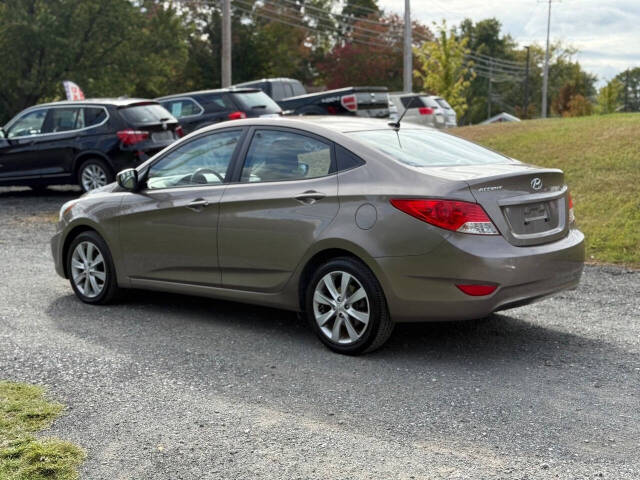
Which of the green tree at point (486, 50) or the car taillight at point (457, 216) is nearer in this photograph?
the car taillight at point (457, 216)

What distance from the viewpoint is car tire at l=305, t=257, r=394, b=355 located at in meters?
5.84

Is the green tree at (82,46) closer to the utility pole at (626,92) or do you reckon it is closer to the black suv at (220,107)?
the black suv at (220,107)

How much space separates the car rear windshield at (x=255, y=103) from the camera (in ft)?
58.6

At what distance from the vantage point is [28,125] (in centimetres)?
1627

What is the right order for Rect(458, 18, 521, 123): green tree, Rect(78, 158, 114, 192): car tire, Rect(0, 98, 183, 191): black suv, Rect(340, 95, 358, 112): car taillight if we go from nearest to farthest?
Rect(0, 98, 183, 191): black suv < Rect(78, 158, 114, 192): car tire < Rect(340, 95, 358, 112): car taillight < Rect(458, 18, 521, 123): green tree

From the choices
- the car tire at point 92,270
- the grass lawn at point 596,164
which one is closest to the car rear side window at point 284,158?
the car tire at point 92,270

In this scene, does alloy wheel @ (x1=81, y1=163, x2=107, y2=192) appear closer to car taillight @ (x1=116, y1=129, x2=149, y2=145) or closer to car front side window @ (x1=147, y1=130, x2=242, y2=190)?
car taillight @ (x1=116, y1=129, x2=149, y2=145)

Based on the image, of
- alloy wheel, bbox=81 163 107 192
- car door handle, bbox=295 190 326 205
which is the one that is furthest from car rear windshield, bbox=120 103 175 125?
car door handle, bbox=295 190 326 205

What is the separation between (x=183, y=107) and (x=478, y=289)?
45.7 feet

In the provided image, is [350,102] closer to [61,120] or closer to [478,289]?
[61,120]

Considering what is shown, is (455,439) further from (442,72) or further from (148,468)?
(442,72)

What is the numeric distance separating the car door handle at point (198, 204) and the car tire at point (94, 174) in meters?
8.87

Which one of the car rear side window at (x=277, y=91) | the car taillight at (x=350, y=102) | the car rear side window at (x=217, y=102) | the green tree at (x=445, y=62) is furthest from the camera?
the green tree at (x=445, y=62)

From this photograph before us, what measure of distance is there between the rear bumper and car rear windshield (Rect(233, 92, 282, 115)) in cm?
1255
